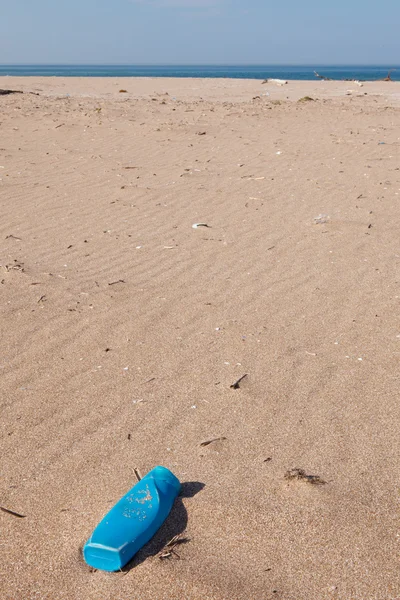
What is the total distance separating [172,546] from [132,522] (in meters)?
0.14

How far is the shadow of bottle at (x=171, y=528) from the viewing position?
1729 mm

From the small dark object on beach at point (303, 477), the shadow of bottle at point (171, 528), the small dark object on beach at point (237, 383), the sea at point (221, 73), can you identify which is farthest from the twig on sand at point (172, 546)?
the sea at point (221, 73)

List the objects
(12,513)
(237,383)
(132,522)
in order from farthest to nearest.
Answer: (237,383) < (12,513) < (132,522)

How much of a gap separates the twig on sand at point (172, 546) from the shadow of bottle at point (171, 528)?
0.5 inches

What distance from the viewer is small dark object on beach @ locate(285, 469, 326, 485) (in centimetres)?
202

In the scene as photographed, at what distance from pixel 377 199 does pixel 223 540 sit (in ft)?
14.7

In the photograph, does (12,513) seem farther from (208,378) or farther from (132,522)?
(208,378)

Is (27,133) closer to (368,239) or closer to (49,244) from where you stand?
(49,244)

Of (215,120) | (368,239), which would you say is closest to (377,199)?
(368,239)

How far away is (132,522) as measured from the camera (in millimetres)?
1762

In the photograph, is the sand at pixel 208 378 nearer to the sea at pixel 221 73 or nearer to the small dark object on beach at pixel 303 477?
the small dark object on beach at pixel 303 477

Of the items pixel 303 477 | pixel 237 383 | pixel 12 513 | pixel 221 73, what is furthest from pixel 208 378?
pixel 221 73

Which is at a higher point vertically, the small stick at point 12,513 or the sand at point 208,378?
the sand at point 208,378

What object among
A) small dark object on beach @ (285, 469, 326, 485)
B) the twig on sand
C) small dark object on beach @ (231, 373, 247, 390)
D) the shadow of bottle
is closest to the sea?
small dark object on beach @ (231, 373, 247, 390)
